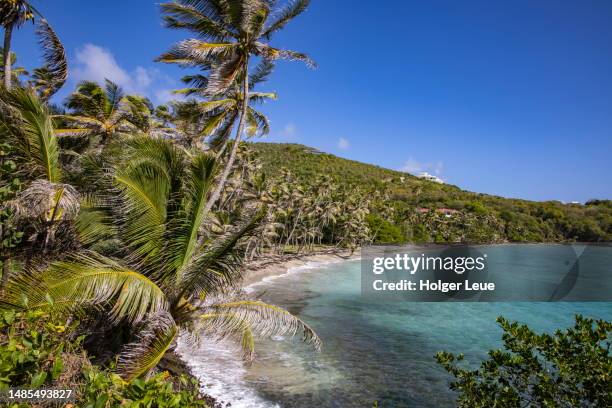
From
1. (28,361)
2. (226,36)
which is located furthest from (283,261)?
(28,361)

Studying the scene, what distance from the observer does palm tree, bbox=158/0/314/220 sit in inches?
399

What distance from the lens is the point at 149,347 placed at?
592 centimetres

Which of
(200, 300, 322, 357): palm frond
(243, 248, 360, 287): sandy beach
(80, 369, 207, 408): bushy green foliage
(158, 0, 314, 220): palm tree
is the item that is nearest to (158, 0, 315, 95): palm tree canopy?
(158, 0, 314, 220): palm tree

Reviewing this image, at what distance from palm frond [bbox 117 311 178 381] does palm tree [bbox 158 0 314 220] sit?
14.5 ft

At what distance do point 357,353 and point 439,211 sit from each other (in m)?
82.9

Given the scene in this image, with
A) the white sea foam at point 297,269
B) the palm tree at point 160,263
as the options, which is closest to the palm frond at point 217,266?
the palm tree at point 160,263

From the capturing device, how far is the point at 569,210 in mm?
104688

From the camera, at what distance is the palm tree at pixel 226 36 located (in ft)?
33.2

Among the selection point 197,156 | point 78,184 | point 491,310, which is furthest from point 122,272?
point 491,310

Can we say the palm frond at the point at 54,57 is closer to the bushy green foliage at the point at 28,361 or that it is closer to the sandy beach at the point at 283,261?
the bushy green foliage at the point at 28,361

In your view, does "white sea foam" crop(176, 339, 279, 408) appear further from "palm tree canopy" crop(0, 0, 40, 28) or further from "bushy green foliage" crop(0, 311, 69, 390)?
"palm tree canopy" crop(0, 0, 40, 28)

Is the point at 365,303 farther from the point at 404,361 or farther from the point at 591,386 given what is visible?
the point at 591,386

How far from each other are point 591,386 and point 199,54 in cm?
997

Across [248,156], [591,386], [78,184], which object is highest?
[248,156]
